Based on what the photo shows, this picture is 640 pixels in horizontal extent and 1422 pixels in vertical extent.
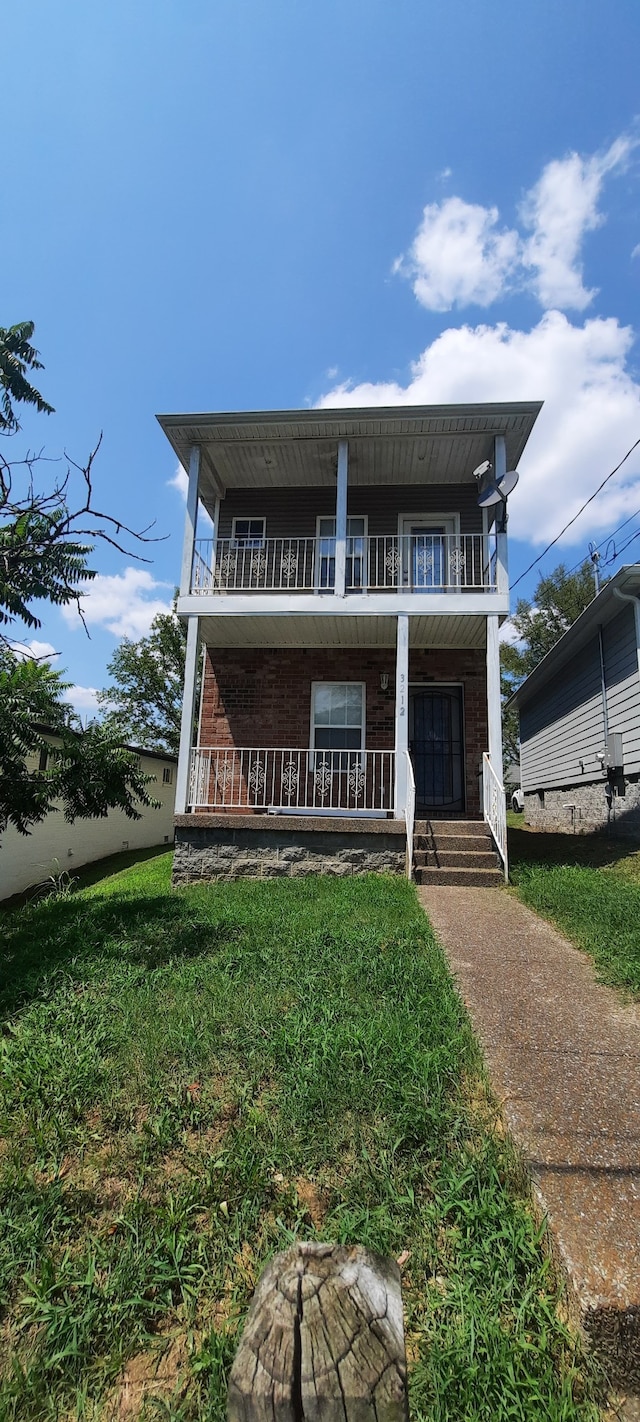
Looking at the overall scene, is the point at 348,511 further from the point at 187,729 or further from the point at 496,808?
the point at 496,808

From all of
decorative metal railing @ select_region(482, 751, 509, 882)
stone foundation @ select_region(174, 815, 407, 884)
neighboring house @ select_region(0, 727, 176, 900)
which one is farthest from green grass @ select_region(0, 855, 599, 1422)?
neighboring house @ select_region(0, 727, 176, 900)

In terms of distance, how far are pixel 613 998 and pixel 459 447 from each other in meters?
7.67

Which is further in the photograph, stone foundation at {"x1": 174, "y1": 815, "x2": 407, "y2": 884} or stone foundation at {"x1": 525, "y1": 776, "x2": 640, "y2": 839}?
stone foundation at {"x1": 525, "y1": 776, "x2": 640, "y2": 839}

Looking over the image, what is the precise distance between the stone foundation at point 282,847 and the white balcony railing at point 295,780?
4.17 feet

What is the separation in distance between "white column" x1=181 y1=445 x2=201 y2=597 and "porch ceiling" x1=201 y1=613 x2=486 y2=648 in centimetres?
59

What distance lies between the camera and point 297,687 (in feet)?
32.7

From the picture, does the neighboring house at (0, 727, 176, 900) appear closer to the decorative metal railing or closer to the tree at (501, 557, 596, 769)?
the decorative metal railing

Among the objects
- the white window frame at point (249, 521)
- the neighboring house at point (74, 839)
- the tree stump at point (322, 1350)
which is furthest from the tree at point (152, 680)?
the tree stump at point (322, 1350)

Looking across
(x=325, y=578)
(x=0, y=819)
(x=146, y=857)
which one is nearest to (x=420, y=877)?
(x=0, y=819)

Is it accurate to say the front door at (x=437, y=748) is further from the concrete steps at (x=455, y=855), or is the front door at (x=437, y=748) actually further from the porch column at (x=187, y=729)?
the porch column at (x=187, y=729)

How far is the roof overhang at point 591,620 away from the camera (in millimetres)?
8164

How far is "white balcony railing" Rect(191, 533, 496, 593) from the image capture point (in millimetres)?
9102

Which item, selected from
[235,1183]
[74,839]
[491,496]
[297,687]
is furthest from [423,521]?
[74,839]

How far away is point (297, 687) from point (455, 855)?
13.0ft
